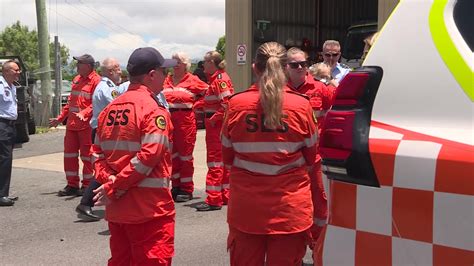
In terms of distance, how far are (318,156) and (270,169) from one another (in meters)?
1.36

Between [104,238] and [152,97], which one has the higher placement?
[152,97]

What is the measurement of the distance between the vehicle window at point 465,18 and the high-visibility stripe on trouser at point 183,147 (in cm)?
519

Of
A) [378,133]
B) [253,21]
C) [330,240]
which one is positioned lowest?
[330,240]

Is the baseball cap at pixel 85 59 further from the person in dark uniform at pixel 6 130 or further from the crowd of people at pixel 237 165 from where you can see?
the crowd of people at pixel 237 165

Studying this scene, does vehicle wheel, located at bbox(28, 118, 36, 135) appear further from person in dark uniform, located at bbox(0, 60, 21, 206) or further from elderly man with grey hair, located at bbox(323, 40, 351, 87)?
elderly man with grey hair, located at bbox(323, 40, 351, 87)

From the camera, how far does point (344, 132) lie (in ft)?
7.19

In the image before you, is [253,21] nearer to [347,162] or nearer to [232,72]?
[232,72]

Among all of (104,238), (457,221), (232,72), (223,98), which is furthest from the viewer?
(232,72)

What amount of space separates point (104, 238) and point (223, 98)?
2199mm

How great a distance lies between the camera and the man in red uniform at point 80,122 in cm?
755

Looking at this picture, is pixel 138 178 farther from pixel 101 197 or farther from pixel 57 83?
pixel 57 83

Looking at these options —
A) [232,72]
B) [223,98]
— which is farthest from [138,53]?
[232,72]

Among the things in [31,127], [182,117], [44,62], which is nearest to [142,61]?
[182,117]

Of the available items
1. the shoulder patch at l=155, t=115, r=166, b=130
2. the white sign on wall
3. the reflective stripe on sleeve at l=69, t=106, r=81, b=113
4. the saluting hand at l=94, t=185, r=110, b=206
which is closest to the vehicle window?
the shoulder patch at l=155, t=115, r=166, b=130
